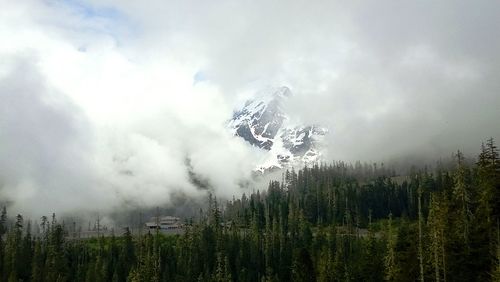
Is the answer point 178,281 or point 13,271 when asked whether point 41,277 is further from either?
point 178,281

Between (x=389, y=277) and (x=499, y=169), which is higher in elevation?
(x=499, y=169)

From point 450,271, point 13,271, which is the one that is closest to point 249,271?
point 13,271

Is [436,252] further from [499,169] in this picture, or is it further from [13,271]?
[13,271]

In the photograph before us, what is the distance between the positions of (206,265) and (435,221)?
357ft

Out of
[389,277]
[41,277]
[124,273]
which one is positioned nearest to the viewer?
[389,277]

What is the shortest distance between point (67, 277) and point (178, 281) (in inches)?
1752

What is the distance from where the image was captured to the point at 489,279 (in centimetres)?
8788

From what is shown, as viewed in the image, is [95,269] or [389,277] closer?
[389,277]

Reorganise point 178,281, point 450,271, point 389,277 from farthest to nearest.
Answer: point 178,281, point 389,277, point 450,271

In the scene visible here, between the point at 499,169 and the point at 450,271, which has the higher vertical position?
the point at 499,169

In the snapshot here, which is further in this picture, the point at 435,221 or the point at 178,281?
the point at 178,281

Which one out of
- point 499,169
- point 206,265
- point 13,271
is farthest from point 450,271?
point 13,271

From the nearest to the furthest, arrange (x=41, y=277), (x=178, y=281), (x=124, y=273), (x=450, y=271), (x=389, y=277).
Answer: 1. (x=450, y=271)
2. (x=389, y=277)
3. (x=178, y=281)
4. (x=41, y=277)
5. (x=124, y=273)

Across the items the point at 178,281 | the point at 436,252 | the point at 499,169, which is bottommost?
the point at 178,281
